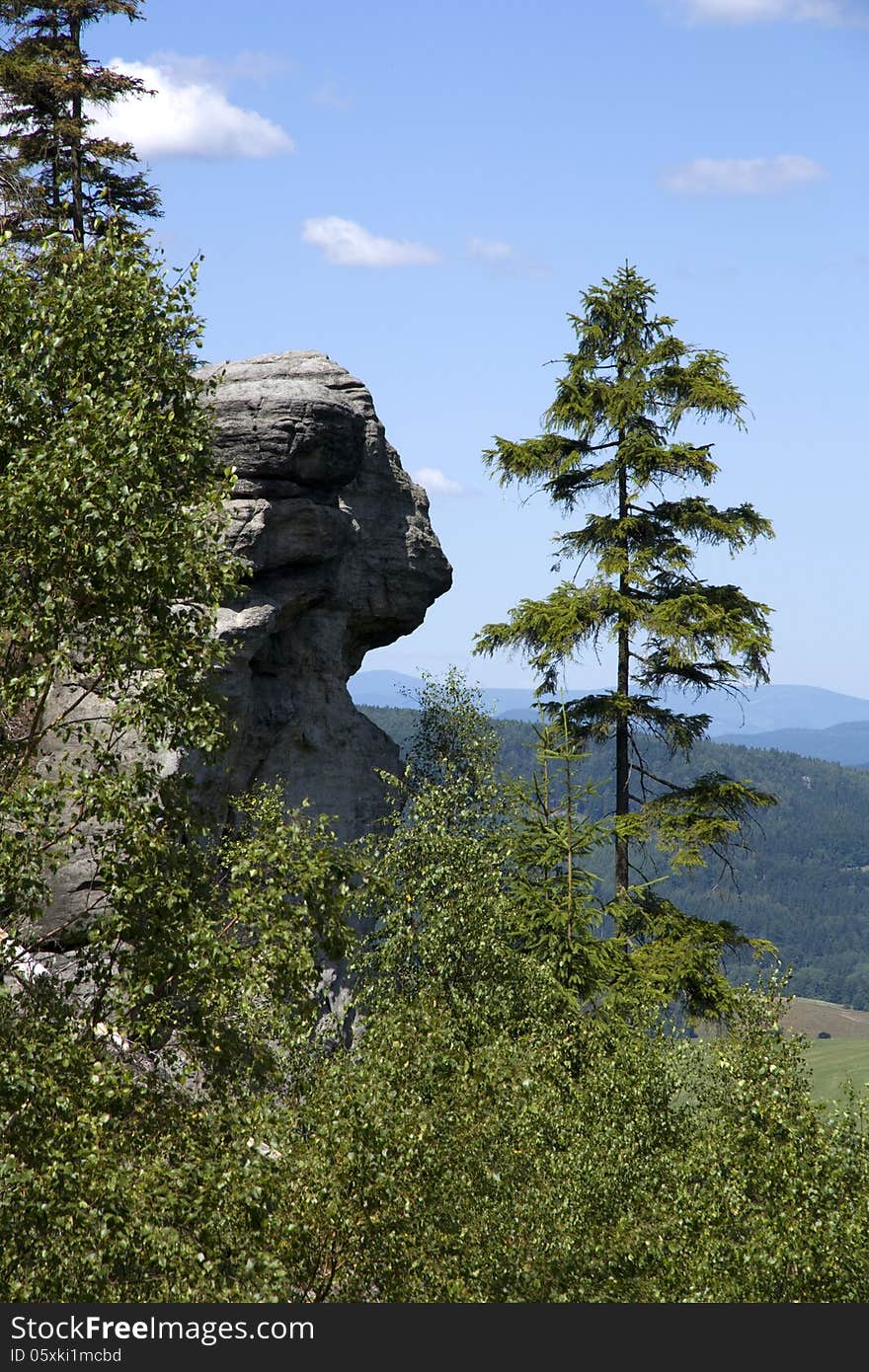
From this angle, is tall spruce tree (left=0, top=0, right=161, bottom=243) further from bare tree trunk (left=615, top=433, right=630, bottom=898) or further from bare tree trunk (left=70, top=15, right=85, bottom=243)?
bare tree trunk (left=615, top=433, right=630, bottom=898)

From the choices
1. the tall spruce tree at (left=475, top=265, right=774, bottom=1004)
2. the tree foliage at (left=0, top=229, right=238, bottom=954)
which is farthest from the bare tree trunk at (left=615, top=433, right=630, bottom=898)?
the tree foliage at (left=0, top=229, right=238, bottom=954)

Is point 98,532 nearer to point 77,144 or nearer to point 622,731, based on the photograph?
point 622,731

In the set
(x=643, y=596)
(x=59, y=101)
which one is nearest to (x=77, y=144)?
(x=59, y=101)

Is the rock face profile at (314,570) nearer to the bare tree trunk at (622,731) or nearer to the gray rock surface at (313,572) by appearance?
the gray rock surface at (313,572)

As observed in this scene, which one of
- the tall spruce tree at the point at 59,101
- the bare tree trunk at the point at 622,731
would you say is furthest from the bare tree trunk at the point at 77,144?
the bare tree trunk at the point at 622,731

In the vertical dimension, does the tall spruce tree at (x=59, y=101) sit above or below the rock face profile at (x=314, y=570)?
above

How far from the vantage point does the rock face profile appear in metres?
43.4

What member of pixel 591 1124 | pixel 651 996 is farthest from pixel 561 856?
pixel 591 1124

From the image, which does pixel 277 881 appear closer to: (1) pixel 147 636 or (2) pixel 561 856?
(1) pixel 147 636

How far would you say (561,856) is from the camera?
35.3 metres

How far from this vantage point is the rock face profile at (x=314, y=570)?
4344 centimetres

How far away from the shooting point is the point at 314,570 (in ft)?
152

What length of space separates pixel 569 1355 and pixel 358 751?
114 ft

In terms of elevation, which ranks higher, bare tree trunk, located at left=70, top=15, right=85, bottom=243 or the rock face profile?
bare tree trunk, located at left=70, top=15, right=85, bottom=243
